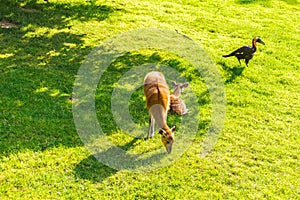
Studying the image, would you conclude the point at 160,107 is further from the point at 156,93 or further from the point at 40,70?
the point at 40,70

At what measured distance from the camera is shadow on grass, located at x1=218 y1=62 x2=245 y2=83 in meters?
10.4

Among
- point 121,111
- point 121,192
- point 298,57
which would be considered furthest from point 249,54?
point 121,192

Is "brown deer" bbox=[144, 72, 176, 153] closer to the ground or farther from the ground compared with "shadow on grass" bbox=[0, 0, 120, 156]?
farther from the ground

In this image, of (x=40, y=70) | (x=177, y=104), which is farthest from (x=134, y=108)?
(x=40, y=70)

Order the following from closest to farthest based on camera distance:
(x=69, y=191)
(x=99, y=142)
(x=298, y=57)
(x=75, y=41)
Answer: (x=69, y=191) → (x=99, y=142) → (x=75, y=41) → (x=298, y=57)

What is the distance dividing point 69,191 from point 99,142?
1.43 m

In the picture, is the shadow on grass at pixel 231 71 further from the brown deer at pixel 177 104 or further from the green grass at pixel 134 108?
the brown deer at pixel 177 104

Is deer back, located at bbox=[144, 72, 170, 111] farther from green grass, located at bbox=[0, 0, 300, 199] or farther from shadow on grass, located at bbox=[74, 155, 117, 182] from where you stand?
shadow on grass, located at bbox=[74, 155, 117, 182]

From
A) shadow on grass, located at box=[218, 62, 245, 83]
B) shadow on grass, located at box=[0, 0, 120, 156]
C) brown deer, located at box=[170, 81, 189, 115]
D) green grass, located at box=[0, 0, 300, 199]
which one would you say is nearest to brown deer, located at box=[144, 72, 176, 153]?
green grass, located at box=[0, 0, 300, 199]

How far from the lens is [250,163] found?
24.3 ft

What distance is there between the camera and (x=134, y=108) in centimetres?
862

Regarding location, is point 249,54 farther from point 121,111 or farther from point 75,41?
point 75,41

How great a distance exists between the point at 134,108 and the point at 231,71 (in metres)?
3.68

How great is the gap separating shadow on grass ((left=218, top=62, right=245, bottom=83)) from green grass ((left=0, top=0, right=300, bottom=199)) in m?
0.03
